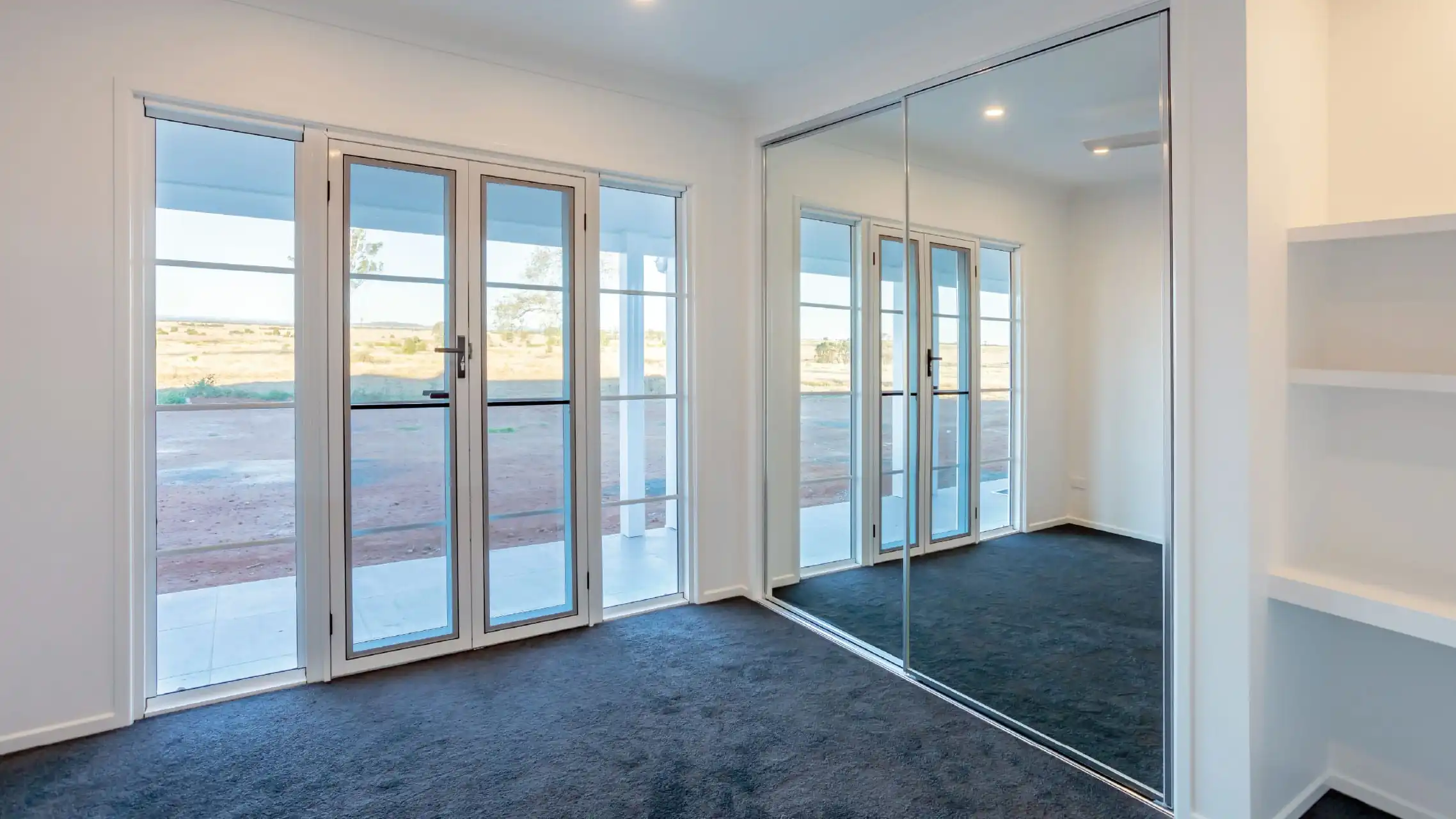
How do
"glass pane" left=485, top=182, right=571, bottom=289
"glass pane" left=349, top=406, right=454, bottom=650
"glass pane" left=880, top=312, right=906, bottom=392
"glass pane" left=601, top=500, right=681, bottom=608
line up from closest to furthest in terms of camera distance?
1. "glass pane" left=349, top=406, right=454, bottom=650
2. "glass pane" left=880, top=312, right=906, bottom=392
3. "glass pane" left=485, top=182, right=571, bottom=289
4. "glass pane" left=601, top=500, right=681, bottom=608

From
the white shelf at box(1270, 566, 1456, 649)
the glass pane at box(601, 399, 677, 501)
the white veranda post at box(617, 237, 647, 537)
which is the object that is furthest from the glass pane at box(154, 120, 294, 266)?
the white shelf at box(1270, 566, 1456, 649)

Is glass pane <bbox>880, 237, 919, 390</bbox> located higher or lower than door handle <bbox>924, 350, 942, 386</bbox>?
higher

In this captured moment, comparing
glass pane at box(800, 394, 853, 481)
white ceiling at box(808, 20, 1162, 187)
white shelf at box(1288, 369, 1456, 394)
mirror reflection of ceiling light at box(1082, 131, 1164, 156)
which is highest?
white ceiling at box(808, 20, 1162, 187)

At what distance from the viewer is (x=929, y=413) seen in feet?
10.2

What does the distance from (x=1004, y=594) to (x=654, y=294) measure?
7.27 ft

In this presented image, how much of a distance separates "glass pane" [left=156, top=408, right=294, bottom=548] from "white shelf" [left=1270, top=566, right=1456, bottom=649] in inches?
139

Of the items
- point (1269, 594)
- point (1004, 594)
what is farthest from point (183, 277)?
point (1269, 594)

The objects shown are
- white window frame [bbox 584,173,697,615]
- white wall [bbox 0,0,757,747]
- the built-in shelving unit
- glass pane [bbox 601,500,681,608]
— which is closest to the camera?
the built-in shelving unit

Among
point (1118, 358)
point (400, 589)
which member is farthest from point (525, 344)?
point (1118, 358)

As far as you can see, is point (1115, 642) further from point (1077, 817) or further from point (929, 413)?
point (929, 413)

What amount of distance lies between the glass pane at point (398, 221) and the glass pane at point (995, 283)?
229 centimetres

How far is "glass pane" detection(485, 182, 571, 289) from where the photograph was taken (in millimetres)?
3338

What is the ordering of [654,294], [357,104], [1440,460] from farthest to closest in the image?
[654,294] → [357,104] → [1440,460]

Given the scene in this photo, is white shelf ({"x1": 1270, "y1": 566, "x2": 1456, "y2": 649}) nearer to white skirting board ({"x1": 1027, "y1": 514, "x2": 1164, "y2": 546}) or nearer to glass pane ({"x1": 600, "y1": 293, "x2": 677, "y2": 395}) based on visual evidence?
white skirting board ({"x1": 1027, "y1": 514, "x2": 1164, "y2": 546})
